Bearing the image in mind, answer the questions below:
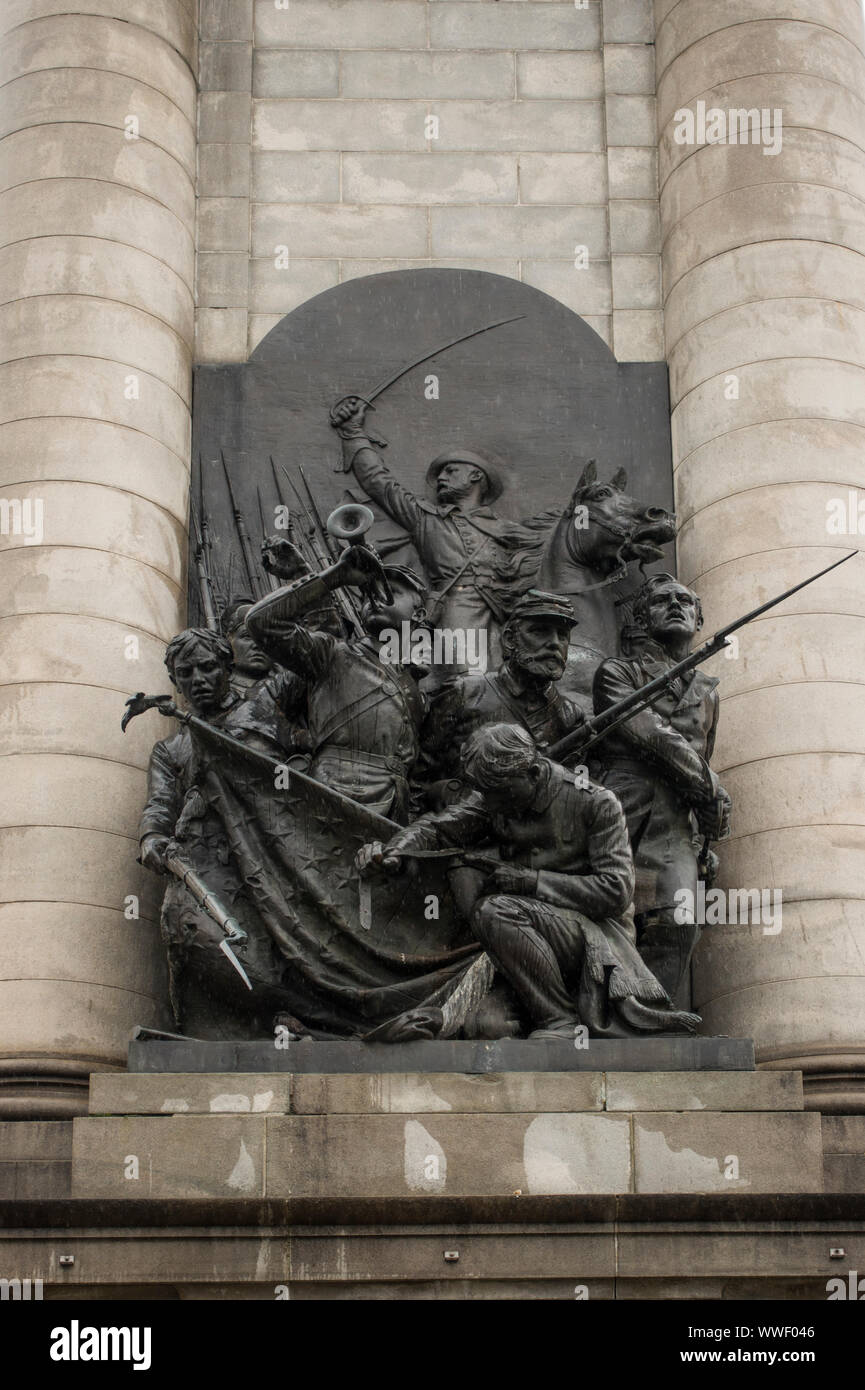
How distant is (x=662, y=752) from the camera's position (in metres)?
14.4

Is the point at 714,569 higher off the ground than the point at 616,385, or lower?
lower

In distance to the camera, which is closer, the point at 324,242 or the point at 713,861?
the point at 713,861

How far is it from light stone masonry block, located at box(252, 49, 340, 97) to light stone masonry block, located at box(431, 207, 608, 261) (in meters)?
1.44

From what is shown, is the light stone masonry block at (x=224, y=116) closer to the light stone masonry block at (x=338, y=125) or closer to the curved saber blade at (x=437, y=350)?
the light stone masonry block at (x=338, y=125)

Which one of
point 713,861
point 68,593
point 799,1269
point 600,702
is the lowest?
point 799,1269

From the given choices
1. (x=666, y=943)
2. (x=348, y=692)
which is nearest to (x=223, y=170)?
(x=348, y=692)

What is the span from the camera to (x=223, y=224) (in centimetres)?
1809

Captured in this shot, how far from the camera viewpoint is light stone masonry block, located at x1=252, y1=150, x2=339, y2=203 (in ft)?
59.9

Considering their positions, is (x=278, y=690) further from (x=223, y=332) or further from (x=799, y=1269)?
(x=799, y=1269)

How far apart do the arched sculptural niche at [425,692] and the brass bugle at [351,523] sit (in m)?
0.02

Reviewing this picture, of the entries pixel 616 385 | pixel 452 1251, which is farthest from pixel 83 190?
pixel 452 1251

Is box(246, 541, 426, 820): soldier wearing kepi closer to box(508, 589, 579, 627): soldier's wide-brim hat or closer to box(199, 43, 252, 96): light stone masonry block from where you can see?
box(508, 589, 579, 627): soldier's wide-brim hat

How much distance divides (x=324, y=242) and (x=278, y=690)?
Answer: 528 centimetres

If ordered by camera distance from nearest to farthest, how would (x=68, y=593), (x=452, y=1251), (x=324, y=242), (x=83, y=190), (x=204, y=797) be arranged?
(x=452, y=1251), (x=204, y=797), (x=68, y=593), (x=83, y=190), (x=324, y=242)
